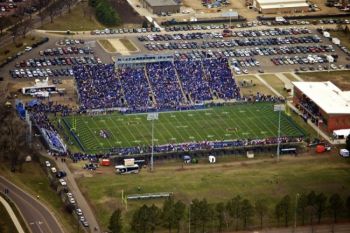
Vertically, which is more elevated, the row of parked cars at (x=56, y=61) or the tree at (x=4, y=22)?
the tree at (x=4, y=22)

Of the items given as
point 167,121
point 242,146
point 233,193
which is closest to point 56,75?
point 167,121

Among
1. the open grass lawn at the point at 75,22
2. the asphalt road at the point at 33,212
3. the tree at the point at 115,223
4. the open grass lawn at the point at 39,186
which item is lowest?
the open grass lawn at the point at 75,22

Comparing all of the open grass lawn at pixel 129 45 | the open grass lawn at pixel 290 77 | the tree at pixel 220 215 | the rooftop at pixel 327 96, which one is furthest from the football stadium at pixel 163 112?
the tree at pixel 220 215

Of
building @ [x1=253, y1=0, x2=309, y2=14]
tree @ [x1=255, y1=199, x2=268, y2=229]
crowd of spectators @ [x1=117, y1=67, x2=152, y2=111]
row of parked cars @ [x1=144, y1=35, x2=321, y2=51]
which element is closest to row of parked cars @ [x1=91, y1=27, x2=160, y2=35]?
row of parked cars @ [x1=144, y1=35, x2=321, y2=51]

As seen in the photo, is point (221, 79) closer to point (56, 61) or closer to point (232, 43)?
point (232, 43)

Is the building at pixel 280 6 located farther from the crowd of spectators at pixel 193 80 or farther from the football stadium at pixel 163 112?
the crowd of spectators at pixel 193 80

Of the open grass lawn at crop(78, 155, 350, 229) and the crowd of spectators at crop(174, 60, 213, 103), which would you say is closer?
the open grass lawn at crop(78, 155, 350, 229)

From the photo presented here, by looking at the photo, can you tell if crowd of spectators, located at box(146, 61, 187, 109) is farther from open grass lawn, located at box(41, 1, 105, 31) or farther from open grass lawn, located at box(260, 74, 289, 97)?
open grass lawn, located at box(41, 1, 105, 31)
